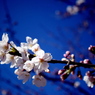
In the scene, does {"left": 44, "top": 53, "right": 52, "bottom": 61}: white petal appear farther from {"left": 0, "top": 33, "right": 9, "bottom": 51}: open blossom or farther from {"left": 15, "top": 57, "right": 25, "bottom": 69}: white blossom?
{"left": 0, "top": 33, "right": 9, "bottom": 51}: open blossom

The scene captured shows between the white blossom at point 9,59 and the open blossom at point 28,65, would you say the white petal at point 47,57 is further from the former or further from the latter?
the white blossom at point 9,59

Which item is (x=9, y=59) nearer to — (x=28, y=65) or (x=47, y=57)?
(x=28, y=65)

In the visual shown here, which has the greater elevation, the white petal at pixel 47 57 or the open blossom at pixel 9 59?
the white petal at pixel 47 57

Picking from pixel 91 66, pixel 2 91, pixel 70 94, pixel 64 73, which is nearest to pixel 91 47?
pixel 91 66

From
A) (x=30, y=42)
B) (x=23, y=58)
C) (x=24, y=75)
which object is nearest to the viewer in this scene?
(x=23, y=58)

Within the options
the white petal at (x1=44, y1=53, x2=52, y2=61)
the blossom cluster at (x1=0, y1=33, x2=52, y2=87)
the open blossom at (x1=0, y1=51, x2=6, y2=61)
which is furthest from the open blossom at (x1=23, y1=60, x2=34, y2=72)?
the open blossom at (x1=0, y1=51, x2=6, y2=61)

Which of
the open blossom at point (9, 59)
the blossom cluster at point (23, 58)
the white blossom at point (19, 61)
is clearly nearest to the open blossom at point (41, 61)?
the blossom cluster at point (23, 58)

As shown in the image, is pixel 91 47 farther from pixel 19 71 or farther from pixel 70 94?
pixel 70 94

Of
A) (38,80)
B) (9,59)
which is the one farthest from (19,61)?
(38,80)
